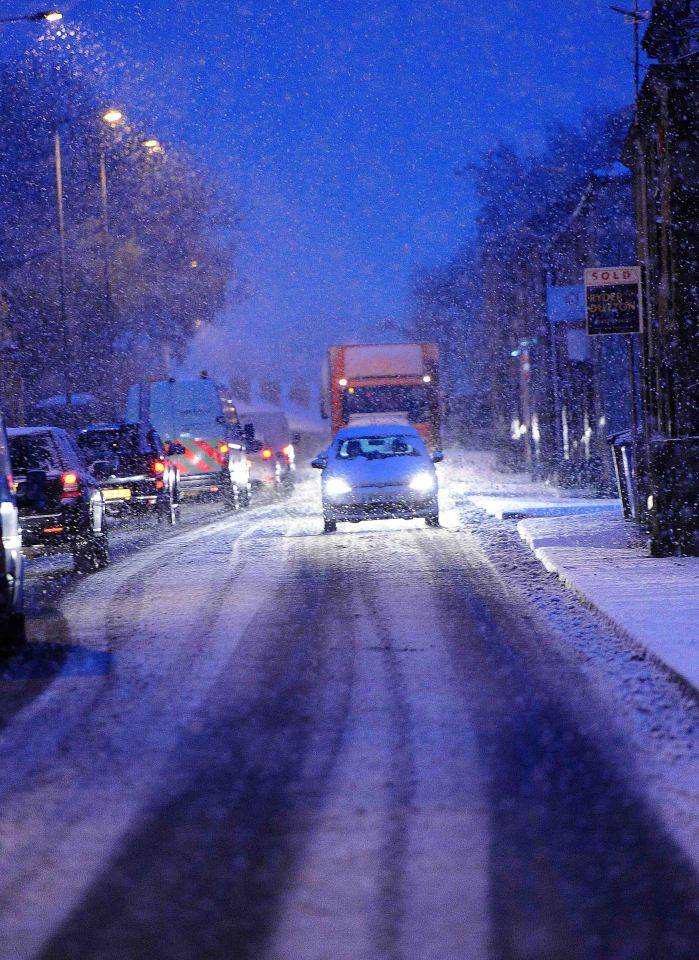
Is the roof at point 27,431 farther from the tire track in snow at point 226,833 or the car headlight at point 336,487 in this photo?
the tire track in snow at point 226,833

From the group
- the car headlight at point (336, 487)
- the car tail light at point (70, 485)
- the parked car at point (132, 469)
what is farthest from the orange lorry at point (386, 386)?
the car tail light at point (70, 485)

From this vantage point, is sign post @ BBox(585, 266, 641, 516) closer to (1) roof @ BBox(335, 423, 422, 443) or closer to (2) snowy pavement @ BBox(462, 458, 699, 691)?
(2) snowy pavement @ BBox(462, 458, 699, 691)

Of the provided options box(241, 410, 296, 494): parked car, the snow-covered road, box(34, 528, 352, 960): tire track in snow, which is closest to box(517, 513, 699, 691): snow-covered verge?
the snow-covered road

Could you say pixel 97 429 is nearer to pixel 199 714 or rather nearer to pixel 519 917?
pixel 199 714

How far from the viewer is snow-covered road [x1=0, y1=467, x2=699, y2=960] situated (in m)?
4.07

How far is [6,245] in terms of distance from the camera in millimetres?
47188

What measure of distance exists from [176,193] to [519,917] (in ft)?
172

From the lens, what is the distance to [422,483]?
20.6 metres

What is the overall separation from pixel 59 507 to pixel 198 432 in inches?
475

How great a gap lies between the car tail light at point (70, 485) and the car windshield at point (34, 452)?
160 millimetres

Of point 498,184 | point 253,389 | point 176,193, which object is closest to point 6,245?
point 176,193

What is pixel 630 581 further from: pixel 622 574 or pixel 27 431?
pixel 27 431

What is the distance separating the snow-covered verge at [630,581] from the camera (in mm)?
8898

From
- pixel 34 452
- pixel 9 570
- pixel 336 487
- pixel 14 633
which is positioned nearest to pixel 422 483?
pixel 336 487
